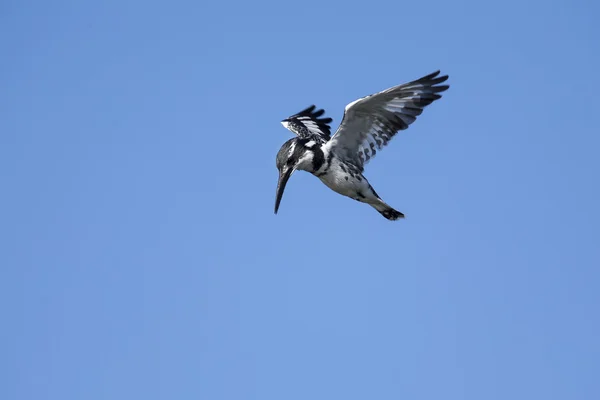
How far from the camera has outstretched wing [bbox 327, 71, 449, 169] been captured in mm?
10547

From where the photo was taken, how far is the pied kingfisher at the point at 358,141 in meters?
10.6

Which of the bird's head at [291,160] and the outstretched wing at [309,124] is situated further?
the outstretched wing at [309,124]

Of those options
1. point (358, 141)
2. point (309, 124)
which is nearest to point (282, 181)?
point (358, 141)

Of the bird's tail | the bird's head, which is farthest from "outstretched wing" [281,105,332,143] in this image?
the bird's head

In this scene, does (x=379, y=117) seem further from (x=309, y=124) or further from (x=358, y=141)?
(x=309, y=124)

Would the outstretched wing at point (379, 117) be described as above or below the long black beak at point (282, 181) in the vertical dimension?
above

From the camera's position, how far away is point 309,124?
14.1 metres

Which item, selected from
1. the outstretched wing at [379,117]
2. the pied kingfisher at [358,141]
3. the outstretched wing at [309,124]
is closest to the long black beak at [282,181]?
the pied kingfisher at [358,141]

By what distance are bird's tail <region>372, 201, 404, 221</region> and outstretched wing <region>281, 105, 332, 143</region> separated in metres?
1.50

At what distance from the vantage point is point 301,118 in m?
14.4

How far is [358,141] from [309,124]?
318cm

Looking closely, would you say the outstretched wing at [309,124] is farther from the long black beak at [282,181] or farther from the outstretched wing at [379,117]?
the long black beak at [282,181]

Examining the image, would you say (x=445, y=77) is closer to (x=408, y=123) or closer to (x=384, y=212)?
(x=408, y=123)

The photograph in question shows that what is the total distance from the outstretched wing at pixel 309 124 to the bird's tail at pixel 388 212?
1502 mm
